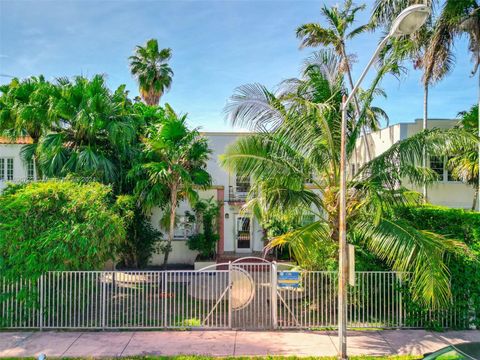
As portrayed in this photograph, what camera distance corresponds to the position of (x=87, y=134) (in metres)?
12.5

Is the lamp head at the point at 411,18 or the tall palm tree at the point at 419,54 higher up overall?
the tall palm tree at the point at 419,54

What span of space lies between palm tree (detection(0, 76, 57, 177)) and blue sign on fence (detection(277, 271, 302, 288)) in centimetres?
893

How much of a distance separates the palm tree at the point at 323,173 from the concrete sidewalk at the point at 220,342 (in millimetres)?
1125

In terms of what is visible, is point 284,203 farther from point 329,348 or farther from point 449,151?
→ point 449,151

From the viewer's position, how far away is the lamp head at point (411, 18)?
5.46 metres

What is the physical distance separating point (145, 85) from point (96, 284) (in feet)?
63.2

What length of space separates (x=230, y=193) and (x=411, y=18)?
1276 cm

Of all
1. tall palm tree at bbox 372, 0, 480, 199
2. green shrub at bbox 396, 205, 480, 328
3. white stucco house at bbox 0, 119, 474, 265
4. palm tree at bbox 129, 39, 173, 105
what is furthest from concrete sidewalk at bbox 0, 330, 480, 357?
palm tree at bbox 129, 39, 173, 105

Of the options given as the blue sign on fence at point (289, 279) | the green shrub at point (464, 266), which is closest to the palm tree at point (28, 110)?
the blue sign on fence at point (289, 279)

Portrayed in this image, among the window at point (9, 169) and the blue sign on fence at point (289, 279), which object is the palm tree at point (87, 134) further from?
the window at point (9, 169)

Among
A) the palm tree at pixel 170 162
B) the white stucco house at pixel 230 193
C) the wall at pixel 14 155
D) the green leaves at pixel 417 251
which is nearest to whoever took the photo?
the green leaves at pixel 417 251

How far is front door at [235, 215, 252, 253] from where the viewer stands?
17562 millimetres

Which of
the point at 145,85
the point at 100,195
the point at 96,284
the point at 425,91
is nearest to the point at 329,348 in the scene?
the point at 96,284

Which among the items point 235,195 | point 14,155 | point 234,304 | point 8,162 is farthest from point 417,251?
point 8,162
